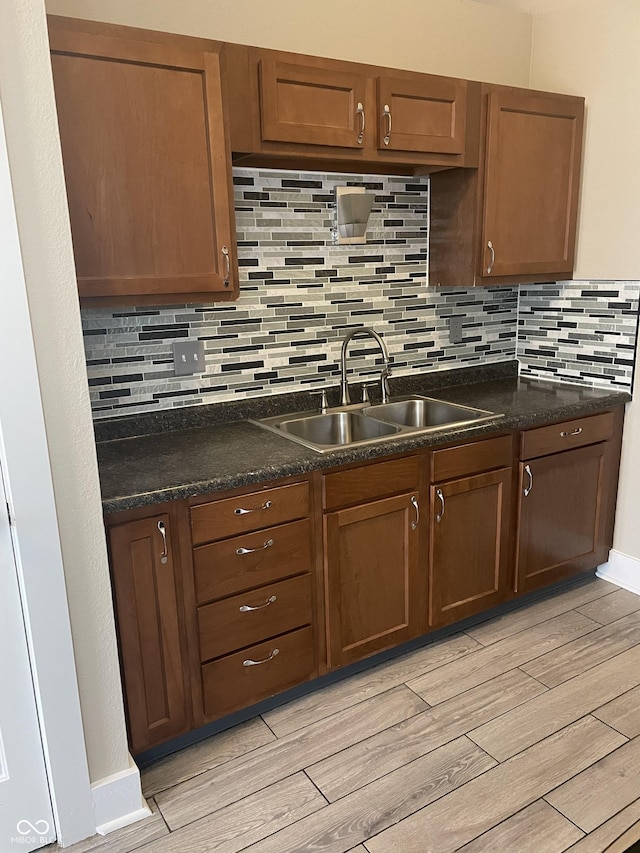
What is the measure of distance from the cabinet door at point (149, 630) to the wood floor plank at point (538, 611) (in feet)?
4.19

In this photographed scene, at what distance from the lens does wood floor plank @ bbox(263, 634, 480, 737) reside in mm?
2230

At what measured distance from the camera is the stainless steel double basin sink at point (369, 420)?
253 centimetres

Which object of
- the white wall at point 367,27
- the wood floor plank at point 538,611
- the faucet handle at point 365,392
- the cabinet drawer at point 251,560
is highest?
the white wall at point 367,27

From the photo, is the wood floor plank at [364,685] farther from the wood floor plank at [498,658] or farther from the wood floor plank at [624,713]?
the wood floor plank at [624,713]

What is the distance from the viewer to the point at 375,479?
2234 mm

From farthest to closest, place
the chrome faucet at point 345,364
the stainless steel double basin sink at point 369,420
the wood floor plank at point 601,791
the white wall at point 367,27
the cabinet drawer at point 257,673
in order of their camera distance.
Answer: the chrome faucet at point 345,364 → the stainless steel double basin sink at point 369,420 → the white wall at point 367,27 → the cabinet drawer at point 257,673 → the wood floor plank at point 601,791

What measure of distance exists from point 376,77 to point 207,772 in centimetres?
233

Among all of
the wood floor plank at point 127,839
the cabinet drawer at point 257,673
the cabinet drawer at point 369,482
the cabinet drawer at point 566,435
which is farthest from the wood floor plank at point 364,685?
the cabinet drawer at point 566,435

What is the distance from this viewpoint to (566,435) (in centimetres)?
271

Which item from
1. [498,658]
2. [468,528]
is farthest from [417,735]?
[468,528]

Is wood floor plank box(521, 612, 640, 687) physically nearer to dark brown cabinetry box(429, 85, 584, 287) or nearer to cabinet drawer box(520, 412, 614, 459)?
cabinet drawer box(520, 412, 614, 459)

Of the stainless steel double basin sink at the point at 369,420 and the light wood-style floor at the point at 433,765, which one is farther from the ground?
the stainless steel double basin sink at the point at 369,420

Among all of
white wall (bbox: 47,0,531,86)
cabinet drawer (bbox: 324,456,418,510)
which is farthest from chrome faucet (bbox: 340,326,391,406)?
white wall (bbox: 47,0,531,86)

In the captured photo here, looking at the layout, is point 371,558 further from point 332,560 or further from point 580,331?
point 580,331
